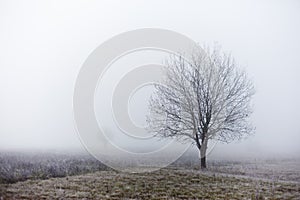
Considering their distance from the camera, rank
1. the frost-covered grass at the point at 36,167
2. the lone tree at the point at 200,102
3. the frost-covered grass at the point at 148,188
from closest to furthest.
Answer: the frost-covered grass at the point at 148,188 < the frost-covered grass at the point at 36,167 < the lone tree at the point at 200,102

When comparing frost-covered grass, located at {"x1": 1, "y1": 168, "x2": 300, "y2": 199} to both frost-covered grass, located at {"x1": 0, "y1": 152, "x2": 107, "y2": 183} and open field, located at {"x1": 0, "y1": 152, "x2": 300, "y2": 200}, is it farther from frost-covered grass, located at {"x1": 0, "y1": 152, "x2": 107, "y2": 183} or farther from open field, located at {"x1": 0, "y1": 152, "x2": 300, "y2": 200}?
frost-covered grass, located at {"x1": 0, "y1": 152, "x2": 107, "y2": 183}

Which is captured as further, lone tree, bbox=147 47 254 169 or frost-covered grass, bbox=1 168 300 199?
lone tree, bbox=147 47 254 169

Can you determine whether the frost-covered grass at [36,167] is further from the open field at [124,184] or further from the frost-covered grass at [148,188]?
the frost-covered grass at [148,188]

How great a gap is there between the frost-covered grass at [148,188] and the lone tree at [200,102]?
176 inches

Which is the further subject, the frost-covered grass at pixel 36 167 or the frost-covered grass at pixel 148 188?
the frost-covered grass at pixel 36 167

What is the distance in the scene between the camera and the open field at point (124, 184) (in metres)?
A: 10.6

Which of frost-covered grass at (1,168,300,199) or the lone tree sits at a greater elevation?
the lone tree

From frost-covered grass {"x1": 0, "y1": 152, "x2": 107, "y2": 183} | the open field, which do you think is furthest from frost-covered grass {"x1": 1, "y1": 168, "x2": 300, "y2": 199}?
frost-covered grass {"x1": 0, "y1": 152, "x2": 107, "y2": 183}

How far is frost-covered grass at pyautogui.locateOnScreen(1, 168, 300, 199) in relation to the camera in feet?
34.4

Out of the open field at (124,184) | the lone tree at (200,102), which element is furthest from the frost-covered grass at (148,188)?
the lone tree at (200,102)

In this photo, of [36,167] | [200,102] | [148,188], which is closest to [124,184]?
[148,188]

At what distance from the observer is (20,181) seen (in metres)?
11.8

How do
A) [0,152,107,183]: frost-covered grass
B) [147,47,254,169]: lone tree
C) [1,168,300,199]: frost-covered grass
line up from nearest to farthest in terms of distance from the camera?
[1,168,300,199]: frost-covered grass → [0,152,107,183]: frost-covered grass → [147,47,254,169]: lone tree

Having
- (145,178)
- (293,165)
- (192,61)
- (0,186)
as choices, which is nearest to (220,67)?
(192,61)
